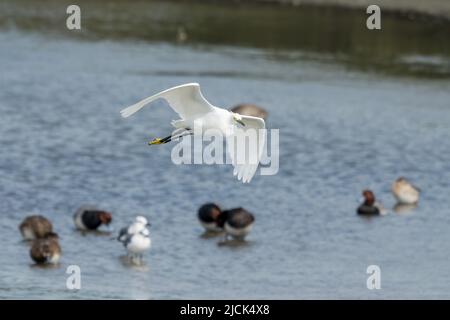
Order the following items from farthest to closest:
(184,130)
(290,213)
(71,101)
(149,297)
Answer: (71,101) → (290,213) → (149,297) → (184,130)

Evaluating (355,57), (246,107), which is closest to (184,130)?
(246,107)

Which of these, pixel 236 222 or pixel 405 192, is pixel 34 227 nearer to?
pixel 236 222

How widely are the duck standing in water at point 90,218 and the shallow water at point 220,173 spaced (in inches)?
8.0

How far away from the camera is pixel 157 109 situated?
115ft

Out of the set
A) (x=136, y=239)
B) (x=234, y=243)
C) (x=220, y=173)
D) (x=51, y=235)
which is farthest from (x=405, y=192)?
(x=51, y=235)

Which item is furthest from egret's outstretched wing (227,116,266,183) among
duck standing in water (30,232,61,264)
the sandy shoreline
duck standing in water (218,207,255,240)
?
the sandy shoreline

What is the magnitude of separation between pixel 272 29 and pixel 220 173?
19.1m

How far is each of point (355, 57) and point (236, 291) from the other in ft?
73.9

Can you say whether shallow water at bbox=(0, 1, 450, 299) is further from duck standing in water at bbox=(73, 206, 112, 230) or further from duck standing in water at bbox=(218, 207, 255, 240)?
duck standing in water at bbox=(218, 207, 255, 240)

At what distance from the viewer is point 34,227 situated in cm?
2223

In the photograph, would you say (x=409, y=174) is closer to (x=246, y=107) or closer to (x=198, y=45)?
(x=246, y=107)

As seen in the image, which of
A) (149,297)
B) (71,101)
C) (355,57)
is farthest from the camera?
(355,57)

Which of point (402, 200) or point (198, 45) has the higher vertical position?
point (198, 45)
